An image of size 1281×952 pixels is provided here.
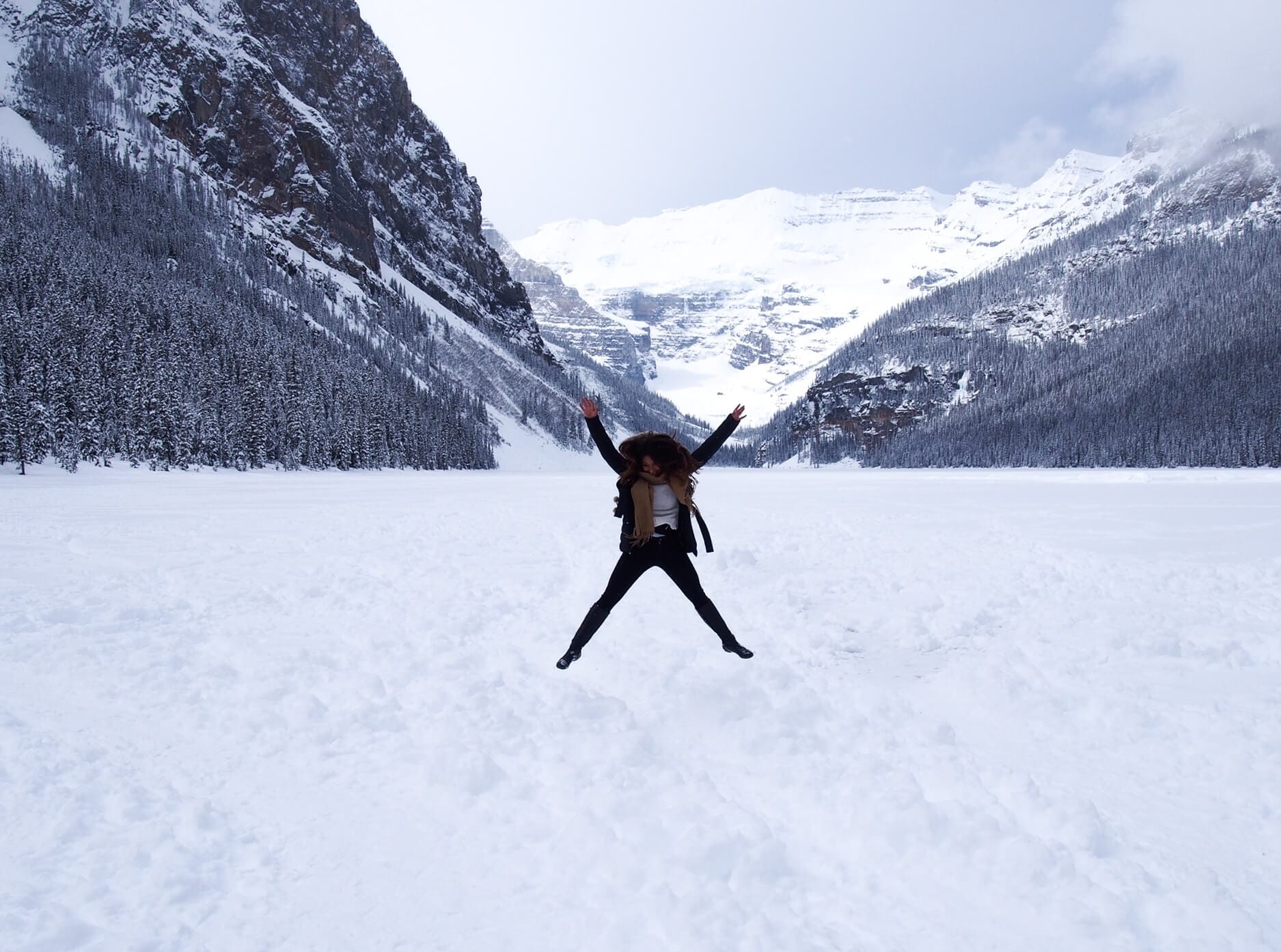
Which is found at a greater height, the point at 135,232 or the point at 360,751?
the point at 135,232

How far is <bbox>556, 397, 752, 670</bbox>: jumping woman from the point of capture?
267 inches

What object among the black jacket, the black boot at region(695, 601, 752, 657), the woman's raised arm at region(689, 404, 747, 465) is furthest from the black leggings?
the woman's raised arm at region(689, 404, 747, 465)

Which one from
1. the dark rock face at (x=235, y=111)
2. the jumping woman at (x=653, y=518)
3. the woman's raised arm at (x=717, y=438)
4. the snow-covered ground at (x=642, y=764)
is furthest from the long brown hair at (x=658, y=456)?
the dark rock face at (x=235, y=111)

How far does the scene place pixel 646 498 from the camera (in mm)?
6703

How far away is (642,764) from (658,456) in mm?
2882

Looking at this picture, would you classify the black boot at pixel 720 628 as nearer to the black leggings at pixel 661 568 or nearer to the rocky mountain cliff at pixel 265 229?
the black leggings at pixel 661 568

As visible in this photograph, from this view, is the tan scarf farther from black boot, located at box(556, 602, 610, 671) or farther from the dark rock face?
the dark rock face

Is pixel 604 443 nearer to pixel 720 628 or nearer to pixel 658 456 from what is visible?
pixel 658 456

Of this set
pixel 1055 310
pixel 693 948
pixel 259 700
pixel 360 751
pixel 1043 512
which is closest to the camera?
pixel 693 948

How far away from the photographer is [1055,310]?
7436 inches

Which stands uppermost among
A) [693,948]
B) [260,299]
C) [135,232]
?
[135,232]

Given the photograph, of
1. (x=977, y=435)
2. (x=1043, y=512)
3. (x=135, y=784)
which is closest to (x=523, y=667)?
(x=135, y=784)

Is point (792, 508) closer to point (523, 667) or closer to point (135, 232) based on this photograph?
point (523, 667)

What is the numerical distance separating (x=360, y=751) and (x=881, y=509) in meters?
23.1
